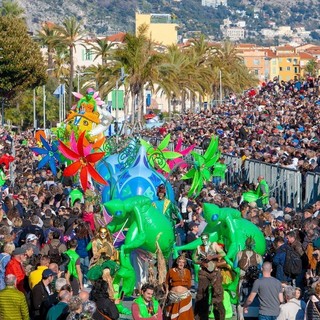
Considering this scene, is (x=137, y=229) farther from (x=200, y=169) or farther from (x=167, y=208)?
(x=200, y=169)

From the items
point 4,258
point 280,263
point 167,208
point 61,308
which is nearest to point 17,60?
point 167,208

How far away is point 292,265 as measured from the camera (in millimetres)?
17859

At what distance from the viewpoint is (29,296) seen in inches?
629

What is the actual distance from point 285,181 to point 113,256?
12.0 meters

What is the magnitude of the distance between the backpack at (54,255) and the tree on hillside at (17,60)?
56361 mm

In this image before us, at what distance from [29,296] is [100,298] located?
1977mm

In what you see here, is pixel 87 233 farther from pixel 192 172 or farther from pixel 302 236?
pixel 192 172

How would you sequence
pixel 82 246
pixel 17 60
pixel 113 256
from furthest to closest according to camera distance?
pixel 17 60 → pixel 82 246 → pixel 113 256

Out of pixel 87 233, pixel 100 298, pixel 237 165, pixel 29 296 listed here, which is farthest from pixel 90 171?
pixel 100 298

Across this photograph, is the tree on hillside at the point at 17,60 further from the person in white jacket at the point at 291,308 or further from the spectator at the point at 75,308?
the spectator at the point at 75,308

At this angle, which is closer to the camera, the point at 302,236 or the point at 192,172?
the point at 302,236

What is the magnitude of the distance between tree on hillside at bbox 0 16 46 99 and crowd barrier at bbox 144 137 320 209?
4234cm

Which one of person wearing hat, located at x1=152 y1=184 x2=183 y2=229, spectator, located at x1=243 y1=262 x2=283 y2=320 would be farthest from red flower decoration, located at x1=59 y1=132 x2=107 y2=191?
spectator, located at x1=243 y1=262 x2=283 y2=320

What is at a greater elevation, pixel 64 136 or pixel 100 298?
pixel 100 298
